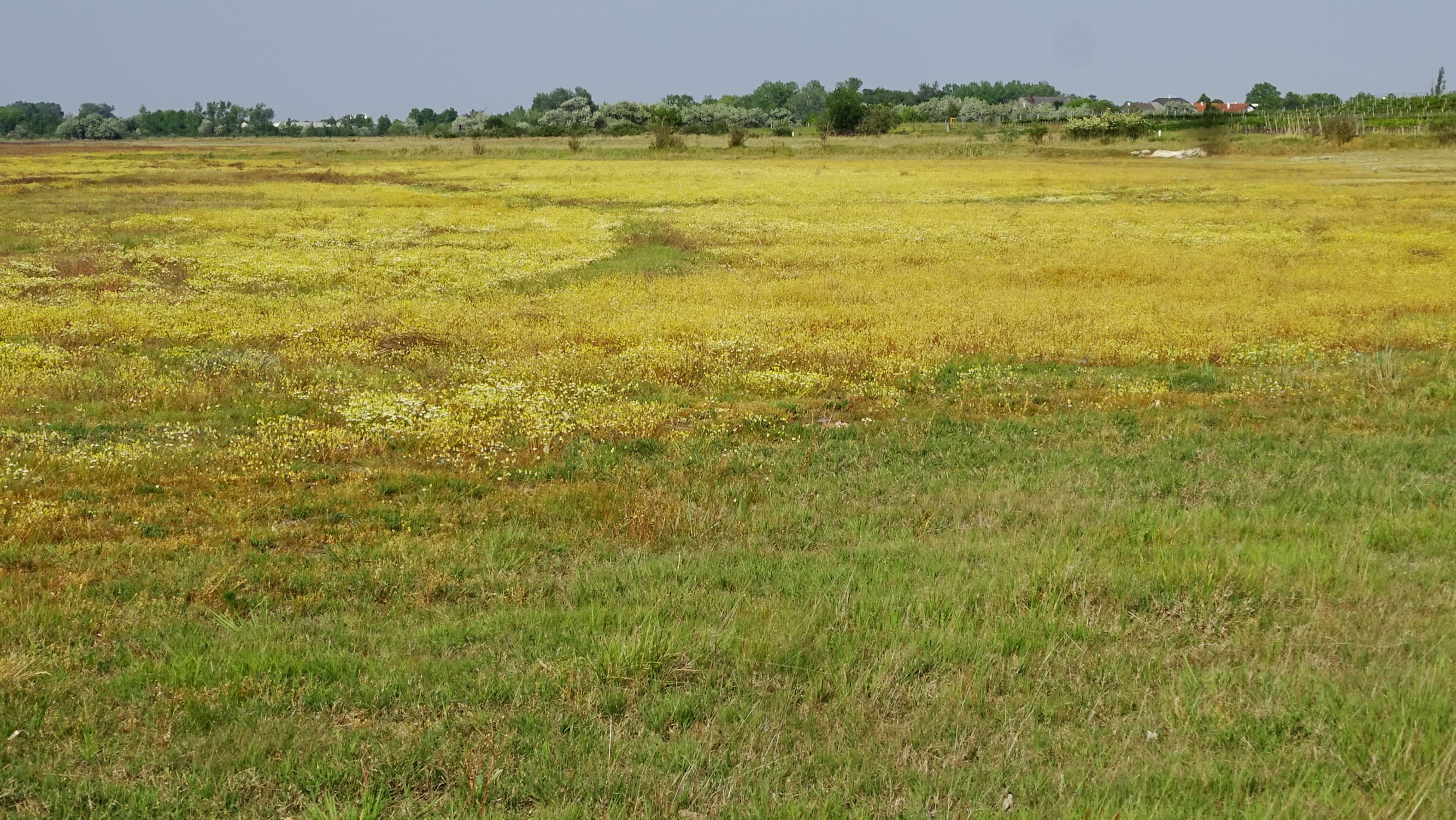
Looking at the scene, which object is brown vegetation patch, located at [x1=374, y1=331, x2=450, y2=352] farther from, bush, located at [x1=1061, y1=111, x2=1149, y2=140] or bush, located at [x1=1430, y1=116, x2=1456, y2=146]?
bush, located at [x1=1430, y1=116, x2=1456, y2=146]

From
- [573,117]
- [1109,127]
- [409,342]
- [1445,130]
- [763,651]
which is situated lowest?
[763,651]

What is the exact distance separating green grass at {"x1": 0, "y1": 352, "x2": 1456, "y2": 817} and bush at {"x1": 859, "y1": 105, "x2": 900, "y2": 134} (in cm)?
12188

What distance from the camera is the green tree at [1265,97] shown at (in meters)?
107

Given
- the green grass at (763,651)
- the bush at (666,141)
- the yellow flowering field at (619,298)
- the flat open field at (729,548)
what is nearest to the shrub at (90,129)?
the bush at (666,141)

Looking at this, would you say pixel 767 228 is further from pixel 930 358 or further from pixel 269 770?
pixel 269 770

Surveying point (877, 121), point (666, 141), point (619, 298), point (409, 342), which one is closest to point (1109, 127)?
point (666, 141)

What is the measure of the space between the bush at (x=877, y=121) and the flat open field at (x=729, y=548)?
105097 millimetres

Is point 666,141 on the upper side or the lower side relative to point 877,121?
lower

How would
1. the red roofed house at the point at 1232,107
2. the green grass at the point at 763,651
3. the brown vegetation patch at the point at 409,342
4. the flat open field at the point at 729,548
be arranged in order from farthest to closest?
the red roofed house at the point at 1232,107
the brown vegetation patch at the point at 409,342
the flat open field at the point at 729,548
the green grass at the point at 763,651

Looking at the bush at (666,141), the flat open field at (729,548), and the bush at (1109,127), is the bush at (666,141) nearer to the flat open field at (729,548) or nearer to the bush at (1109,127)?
the bush at (1109,127)

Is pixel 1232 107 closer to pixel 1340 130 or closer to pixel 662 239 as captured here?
pixel 1340 130

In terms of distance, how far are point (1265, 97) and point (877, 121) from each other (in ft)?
162

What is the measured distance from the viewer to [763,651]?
20.5 feet

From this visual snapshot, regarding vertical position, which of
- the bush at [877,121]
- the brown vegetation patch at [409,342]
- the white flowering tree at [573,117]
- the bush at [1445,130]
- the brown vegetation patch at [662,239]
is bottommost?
the brown vegetation patch at [409,342]
